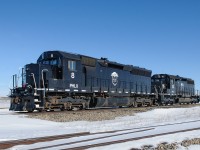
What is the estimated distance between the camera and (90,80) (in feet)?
78.5

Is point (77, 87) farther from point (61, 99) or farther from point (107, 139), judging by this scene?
point (107, 139)

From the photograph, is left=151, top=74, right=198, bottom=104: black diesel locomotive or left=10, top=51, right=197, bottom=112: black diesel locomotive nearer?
left=10, top=51, right=197, bottom=112: black diesel locomotive

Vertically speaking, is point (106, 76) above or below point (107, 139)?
above

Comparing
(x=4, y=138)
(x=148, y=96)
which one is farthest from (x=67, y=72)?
(x=148, y=96)

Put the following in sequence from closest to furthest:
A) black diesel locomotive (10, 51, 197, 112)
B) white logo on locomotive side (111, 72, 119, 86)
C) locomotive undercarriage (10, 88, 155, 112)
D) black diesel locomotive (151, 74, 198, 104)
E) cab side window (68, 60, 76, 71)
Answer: locomotive undercarriage (10, 88, 155, 112) < black diesel locomotive (10, 51, 197, 112) < cab side window (68, 60, 76, 71) < white logo on locomotive side (111, 72, 119, 86) < black diesel locomotive (151, 74, 198, 104)

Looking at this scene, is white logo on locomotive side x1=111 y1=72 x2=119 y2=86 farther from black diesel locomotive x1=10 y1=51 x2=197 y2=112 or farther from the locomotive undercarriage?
the locomotive undercarriage

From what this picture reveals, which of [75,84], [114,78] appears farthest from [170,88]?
[75,84]

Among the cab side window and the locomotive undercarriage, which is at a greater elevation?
the cab side window

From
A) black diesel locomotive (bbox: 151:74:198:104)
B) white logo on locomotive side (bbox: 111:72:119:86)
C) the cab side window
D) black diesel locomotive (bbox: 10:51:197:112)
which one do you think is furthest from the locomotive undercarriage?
black diesel locomotive (bbox: 151:74:198:104)

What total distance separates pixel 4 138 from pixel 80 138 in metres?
2.33

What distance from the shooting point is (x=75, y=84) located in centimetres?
2211

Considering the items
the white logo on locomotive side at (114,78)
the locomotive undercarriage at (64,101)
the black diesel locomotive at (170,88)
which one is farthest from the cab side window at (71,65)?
the black diesel locomotive at (170,88)

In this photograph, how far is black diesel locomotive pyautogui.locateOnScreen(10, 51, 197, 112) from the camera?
64.8ft

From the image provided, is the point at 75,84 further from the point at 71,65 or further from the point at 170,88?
the point at 170,88
